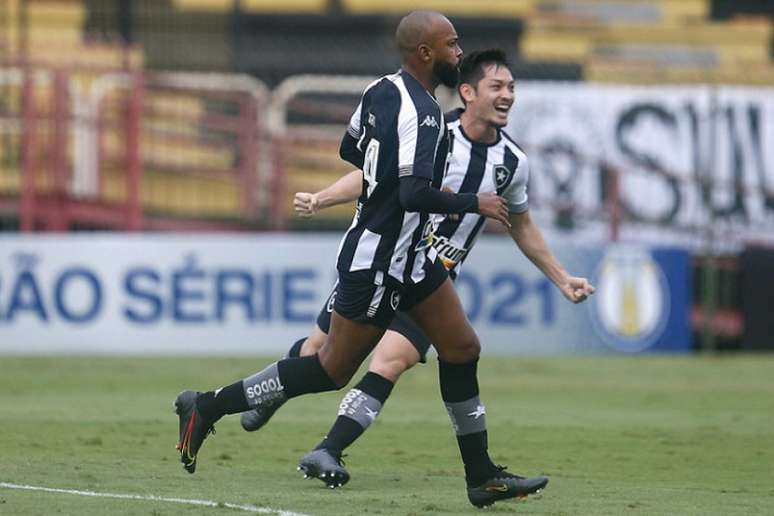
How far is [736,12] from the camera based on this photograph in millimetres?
25750

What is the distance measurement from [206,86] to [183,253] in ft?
8.43

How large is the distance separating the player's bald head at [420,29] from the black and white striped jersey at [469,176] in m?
1.27

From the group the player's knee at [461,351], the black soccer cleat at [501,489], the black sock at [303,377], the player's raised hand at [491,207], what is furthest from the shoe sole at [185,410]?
the player's raised hand at [491,207]

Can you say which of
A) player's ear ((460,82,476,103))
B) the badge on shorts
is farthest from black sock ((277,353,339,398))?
player's ear ((460,82,476,103))

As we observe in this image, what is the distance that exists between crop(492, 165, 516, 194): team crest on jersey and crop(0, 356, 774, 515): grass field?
152cm

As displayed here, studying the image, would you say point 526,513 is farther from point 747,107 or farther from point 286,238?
point 747,107

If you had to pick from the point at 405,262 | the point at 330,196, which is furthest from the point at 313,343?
the point at 405,262

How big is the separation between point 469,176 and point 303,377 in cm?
177

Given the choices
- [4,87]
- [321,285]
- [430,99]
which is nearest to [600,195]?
[321,285]

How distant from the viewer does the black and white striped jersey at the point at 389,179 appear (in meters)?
7.31

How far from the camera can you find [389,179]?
742 centimetres

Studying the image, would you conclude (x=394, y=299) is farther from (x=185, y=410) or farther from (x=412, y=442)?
(x=412, y=442)

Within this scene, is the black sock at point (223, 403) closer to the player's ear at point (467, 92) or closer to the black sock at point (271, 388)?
the black sock at point (271, 388)

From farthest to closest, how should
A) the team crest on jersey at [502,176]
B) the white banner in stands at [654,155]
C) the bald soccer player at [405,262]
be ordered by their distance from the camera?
the white banner in stands at [654,155] → the team crest on jersey at [502,176] → the bald soccer player at [405,262]
